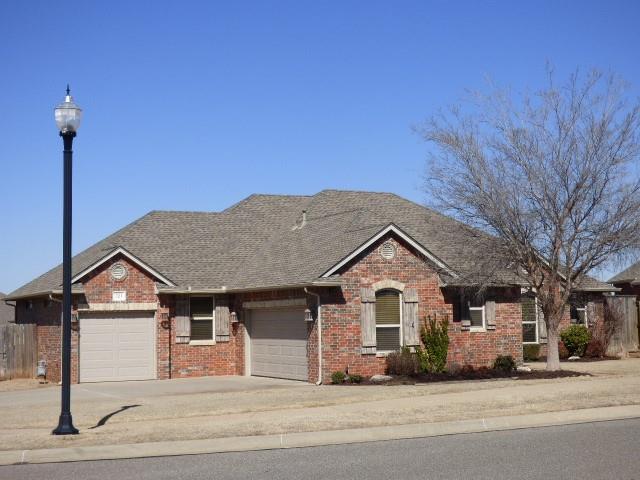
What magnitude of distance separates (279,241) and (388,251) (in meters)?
7.45

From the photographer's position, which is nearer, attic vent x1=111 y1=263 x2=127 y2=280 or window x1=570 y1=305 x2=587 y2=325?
attic vent x1=111 y1=263 x2=127 y2=280

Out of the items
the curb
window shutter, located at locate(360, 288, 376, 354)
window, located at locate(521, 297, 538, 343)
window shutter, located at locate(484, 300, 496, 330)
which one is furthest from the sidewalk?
window, located at locate(521, 297, 538, 343)

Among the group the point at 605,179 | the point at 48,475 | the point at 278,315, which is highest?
the point at 605,179

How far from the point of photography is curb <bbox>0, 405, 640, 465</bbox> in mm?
12516

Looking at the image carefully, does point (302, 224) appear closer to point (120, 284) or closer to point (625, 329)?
point (120, 284)

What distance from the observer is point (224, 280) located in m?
29.2

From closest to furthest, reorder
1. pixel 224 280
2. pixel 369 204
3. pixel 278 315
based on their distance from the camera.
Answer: pixel 278 315
pixel 224 280
pixel 369 204

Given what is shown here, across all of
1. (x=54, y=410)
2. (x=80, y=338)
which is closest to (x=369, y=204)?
(x=80, y=338)

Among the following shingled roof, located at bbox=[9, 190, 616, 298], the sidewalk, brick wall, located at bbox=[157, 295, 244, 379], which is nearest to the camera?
the sidewalk

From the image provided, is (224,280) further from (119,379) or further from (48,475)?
(48,475)

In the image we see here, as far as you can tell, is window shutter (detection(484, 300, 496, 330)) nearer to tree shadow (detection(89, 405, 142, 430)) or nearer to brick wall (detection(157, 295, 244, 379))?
brick wall (detection(157, 295, 244, 379))

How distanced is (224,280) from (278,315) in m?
3.14

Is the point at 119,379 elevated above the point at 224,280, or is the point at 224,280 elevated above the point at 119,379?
the point at 224,280

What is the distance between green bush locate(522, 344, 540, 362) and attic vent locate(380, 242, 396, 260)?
800 cm
